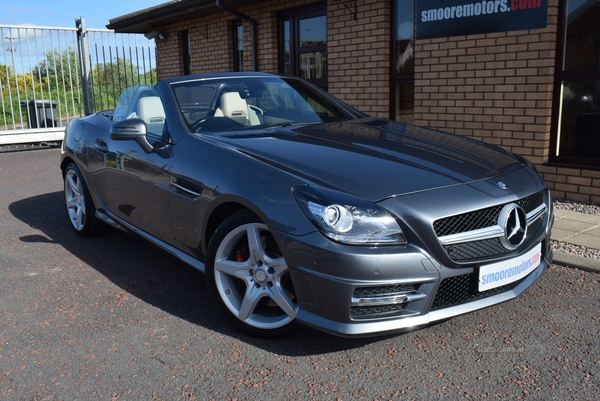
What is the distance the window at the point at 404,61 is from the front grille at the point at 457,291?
521cm

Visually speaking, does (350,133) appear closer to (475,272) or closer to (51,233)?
(475,272)

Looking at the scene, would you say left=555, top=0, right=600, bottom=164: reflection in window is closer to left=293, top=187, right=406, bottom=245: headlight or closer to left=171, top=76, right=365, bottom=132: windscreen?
left=171, top=76, right=365, bottom=132: windscreen

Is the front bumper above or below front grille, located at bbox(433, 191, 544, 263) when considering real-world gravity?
below

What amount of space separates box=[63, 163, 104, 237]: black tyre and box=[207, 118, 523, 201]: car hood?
206 cm

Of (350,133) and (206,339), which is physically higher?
(350,133)

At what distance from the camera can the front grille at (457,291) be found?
112 inches

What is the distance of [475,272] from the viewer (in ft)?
9.44

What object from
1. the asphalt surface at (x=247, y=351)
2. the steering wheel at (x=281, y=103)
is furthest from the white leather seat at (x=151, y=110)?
the asphalt surface at (x=247, y=351)

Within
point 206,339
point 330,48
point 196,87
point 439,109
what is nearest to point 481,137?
point 439,109

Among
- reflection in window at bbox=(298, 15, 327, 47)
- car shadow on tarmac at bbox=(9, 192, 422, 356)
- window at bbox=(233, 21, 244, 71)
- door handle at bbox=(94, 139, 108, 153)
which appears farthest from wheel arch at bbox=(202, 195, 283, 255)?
window at bbox=(233, 21, 244, 71)

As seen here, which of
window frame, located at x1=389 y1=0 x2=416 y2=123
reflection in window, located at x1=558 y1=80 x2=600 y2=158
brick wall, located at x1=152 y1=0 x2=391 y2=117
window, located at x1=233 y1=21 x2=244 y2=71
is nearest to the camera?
reflection in window, located at x1=558 y1=80 x2=600 y2=158

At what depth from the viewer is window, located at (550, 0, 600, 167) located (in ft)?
19.6

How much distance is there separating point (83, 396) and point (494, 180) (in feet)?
7.82

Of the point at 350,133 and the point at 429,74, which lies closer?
the point at 350,133
